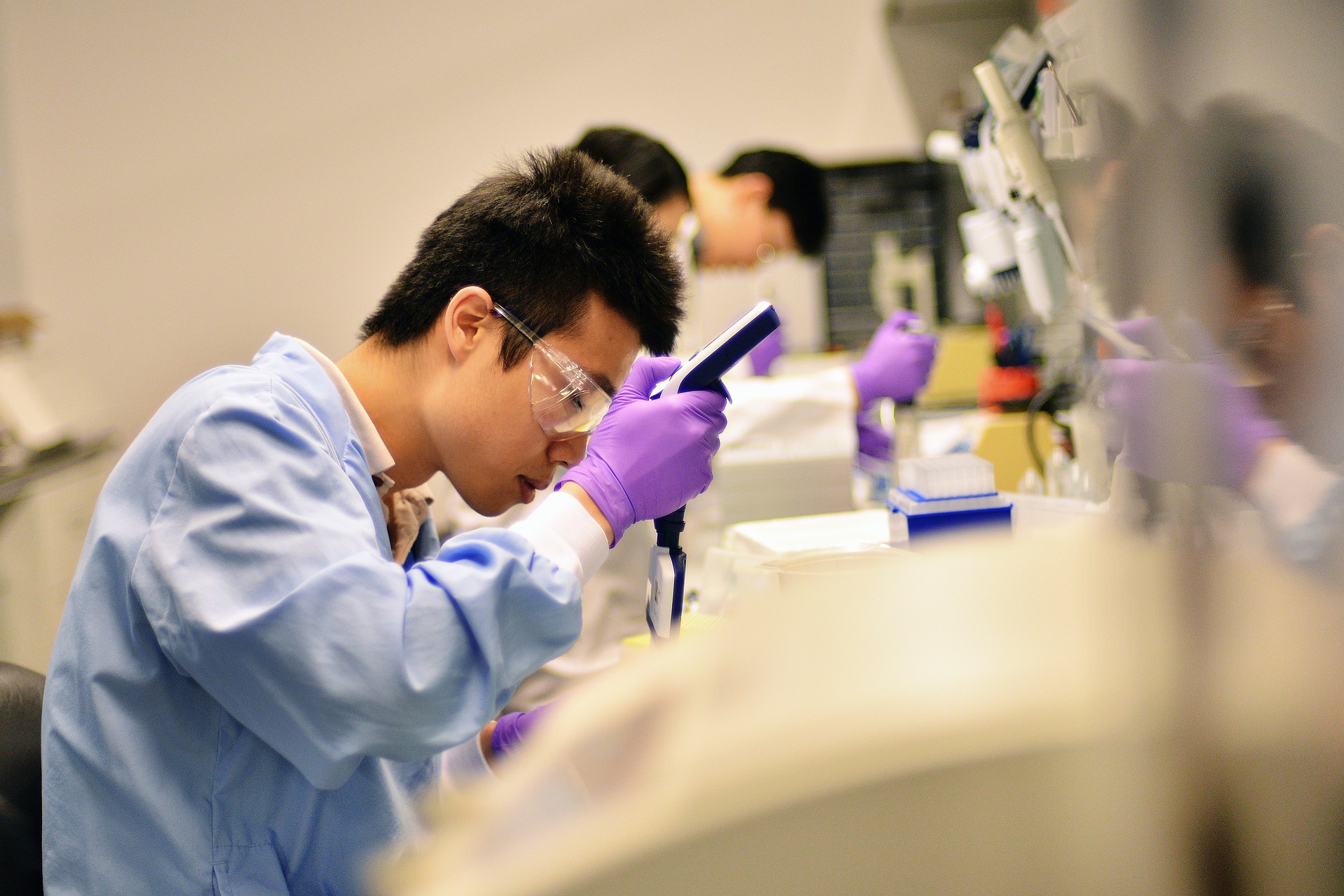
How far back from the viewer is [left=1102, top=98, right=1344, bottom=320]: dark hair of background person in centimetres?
27

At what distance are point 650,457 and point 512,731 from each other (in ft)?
1.58

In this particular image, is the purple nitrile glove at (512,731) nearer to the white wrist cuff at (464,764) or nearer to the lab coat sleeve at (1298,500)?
the white wrist cuff at (464,764)

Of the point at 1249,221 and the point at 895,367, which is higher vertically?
the point at 1249,221

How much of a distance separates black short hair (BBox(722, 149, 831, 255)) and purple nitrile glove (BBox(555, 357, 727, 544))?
75.8 inches

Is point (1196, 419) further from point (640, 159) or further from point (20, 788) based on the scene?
point (640, 159)

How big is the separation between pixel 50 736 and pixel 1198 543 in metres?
1.01

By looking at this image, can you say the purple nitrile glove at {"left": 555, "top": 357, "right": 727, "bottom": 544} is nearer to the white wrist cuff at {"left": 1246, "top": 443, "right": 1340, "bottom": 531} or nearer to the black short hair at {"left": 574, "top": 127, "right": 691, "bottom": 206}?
the white wrist cuff at {"left": 1246, "top": 443, "right": 1340, "bottom": 531}

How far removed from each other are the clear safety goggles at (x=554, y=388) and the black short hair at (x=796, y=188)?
6.44 feet

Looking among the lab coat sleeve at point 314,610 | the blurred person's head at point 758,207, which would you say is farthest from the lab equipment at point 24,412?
the lab coat sleeve at point 314,610

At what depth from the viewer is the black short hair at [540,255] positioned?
1061 mm

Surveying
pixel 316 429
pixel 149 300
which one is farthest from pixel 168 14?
pixel 316 429

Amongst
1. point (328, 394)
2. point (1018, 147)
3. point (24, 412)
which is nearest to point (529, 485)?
point (328, 394)

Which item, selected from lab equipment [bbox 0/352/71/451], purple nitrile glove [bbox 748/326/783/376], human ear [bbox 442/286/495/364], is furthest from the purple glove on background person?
lab equipment [bbox 0/352/71/451]

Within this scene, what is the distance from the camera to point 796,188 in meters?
2.84
